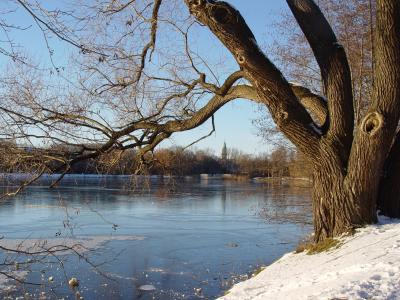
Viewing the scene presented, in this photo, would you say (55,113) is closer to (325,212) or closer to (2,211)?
(325,212)

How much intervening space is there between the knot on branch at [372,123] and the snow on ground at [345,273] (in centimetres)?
Answer: 111

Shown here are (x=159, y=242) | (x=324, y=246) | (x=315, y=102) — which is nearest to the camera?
(x=324, y=246)

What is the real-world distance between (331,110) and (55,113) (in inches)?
148

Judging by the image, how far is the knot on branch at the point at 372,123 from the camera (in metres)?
5.30

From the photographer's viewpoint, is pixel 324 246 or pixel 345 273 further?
pixel 324 246

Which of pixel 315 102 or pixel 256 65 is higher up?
pixel 256 65

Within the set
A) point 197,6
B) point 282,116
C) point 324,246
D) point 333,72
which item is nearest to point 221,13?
point 197,6

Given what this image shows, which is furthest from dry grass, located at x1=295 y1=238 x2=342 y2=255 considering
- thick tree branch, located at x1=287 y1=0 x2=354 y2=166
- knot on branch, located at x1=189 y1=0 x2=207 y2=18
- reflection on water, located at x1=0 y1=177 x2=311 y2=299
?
knot on branch, located at x1=189 y1=0 x2=207 y2=18

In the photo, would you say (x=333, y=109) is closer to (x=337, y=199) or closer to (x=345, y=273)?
(x=337, y=199)

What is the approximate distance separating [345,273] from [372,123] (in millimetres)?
1879

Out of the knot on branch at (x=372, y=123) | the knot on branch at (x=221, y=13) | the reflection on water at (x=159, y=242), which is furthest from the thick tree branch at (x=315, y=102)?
the reflection on water at (x=159, y=242)

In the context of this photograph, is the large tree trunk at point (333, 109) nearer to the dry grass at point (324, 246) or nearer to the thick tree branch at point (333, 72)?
the thick tree branch at point (333, 72)

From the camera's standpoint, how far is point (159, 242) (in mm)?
15125

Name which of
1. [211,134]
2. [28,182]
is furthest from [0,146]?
[211,134]
